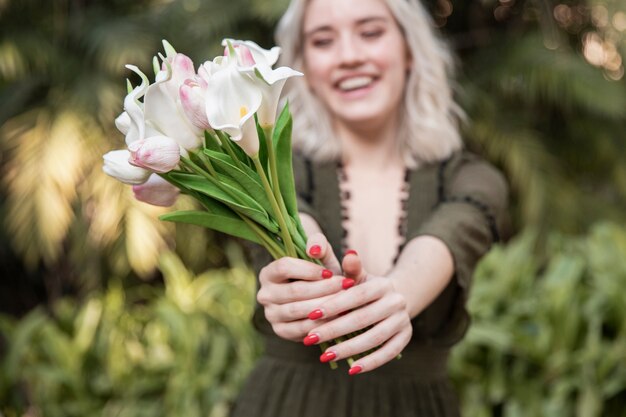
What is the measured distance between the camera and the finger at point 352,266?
105cm

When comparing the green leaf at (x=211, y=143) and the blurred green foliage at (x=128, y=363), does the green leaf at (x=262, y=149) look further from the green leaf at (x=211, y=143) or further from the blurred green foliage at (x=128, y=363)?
the blurred green foliage at (x=128, y=363)

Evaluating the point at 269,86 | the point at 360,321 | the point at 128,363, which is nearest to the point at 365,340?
the point at 360,321

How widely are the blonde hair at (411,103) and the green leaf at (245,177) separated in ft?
1.67

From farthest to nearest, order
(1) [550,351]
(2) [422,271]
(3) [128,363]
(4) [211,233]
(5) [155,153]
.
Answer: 1. (4) [211,233]
2. (3) [128,363]
3. (1) [550,351]
4. (2) [422,271]
5. (5) [155,153]

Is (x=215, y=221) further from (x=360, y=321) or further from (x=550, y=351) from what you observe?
(x=550, y=351)

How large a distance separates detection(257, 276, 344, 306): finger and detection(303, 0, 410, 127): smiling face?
47 centimetres

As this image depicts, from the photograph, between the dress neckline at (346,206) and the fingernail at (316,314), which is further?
the dress neckline at (346,206)

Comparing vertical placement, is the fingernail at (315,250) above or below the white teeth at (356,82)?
above

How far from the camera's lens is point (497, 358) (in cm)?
241

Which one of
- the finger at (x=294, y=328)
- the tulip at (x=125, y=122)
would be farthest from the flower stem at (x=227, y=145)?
the finger at (x=294, y=328)

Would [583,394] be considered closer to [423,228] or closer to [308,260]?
[423,228]

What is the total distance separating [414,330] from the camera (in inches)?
56.6

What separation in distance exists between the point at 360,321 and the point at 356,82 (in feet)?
1.79

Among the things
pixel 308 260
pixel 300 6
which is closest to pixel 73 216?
pixel 300 6
